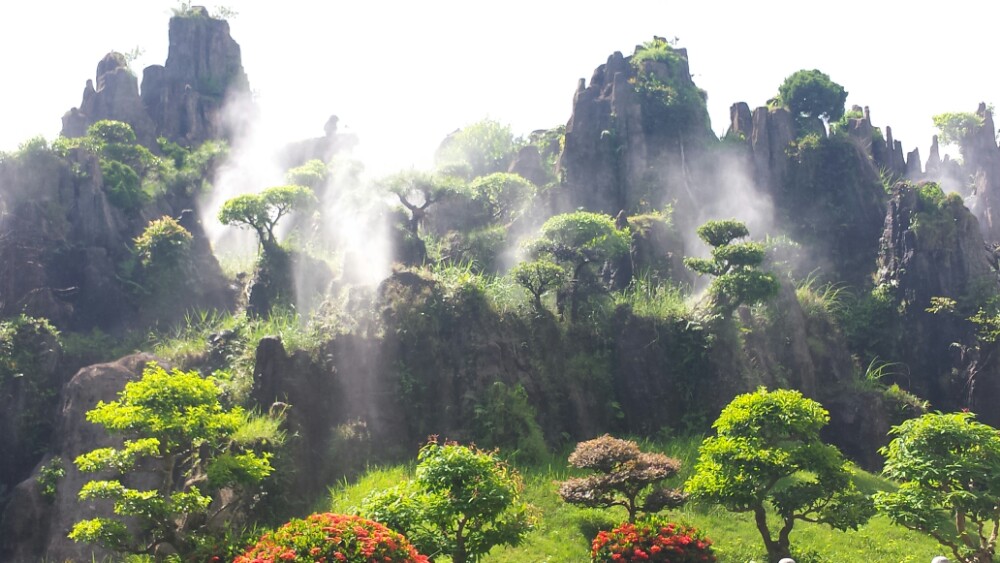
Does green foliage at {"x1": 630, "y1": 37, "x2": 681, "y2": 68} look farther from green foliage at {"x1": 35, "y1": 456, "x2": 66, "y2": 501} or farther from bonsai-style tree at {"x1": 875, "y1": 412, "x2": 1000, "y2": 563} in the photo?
green foliage at {"x1": 35, "y1": 456, "x2": 66, "y2": 501}

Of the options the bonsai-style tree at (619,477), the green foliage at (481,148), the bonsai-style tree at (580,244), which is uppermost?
the green foliage at (481,148)

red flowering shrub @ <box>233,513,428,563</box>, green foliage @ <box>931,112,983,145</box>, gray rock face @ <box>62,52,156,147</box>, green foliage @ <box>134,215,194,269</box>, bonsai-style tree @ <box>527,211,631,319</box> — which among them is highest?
gray rock face @ <box>62,52,156,147</box>

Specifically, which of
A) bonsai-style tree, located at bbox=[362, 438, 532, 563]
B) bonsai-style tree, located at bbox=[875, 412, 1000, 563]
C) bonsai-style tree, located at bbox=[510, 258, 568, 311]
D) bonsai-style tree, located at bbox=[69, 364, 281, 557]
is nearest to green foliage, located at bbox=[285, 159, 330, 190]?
bonsai-style tree, located at bbox=[510, 258, 568, 311]

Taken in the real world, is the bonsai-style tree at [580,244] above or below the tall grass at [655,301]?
above

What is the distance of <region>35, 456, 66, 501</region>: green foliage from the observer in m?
18.8

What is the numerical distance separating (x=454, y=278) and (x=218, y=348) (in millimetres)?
6269

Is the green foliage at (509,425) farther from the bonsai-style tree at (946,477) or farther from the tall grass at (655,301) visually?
the bonsai-style tree at (946,477)

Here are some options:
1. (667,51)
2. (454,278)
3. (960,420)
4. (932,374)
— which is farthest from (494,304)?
(667,51)

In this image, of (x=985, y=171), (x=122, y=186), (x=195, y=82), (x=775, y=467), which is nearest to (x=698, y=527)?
(x=775, y=467)

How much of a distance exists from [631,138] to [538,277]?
1334cm

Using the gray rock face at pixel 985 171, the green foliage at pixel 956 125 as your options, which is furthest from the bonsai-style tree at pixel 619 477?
the green foliage at pixel 956 125

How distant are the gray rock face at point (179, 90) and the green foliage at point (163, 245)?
11121 mm

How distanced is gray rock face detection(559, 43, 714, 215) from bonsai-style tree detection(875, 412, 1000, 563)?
18708 mm

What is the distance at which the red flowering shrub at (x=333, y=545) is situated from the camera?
1123 cm
